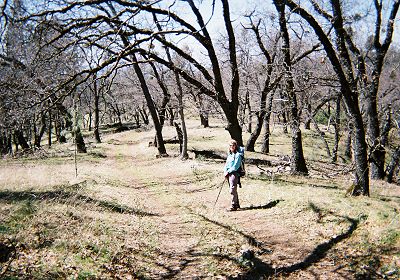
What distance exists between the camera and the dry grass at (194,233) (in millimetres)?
5750

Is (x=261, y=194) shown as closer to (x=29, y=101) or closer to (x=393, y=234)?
(x=393, y=234)

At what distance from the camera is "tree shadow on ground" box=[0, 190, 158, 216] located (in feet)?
29.9

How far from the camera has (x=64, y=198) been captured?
30.9ft

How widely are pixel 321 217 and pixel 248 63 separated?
70.5ft

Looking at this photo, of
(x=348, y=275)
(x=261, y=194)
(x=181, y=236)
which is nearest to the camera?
(x=348, y=275)

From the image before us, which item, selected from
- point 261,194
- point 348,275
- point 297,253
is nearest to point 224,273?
point 297,253

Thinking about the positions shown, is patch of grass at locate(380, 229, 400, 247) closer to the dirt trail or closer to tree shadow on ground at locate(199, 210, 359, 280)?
tree shadow on ground at locate(199, 210, 359, 280)

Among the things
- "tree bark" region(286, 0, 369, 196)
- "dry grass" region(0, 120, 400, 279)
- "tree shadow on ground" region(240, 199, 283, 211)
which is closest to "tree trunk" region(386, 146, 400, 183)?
"dry grass" region(0, 120, 400, 279)

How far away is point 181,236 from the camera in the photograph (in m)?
7.85

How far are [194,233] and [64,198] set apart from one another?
4019mm

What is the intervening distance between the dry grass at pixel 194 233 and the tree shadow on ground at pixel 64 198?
0.03 m

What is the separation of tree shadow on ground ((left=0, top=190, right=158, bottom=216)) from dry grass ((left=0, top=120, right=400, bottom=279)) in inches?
1.3

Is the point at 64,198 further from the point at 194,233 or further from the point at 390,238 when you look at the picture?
the point at 390,238

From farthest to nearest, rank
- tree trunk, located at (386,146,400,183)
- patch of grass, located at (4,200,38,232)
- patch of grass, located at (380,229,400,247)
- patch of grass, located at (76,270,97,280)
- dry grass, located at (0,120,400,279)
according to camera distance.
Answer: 1. tree trunk, located at (386,146,400,183)
2. patch of grass, located at (4,200,38,232)
3. patch of grass, located at (380,229,400,247)
4. dry grass, located at (0,120,400,279)
5. patch of grass, located at (76,270,97,280)
